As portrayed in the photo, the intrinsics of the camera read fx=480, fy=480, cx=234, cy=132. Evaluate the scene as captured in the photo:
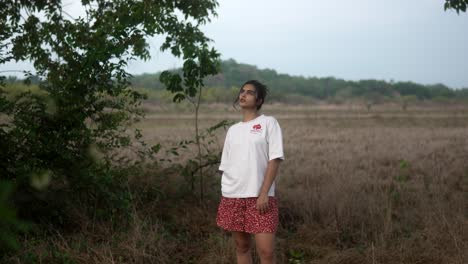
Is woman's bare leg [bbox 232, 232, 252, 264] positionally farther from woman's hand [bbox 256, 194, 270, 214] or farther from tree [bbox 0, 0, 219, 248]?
tree [bbox 0, 0, 219, 248]

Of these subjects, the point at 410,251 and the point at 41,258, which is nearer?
the point at 41,258

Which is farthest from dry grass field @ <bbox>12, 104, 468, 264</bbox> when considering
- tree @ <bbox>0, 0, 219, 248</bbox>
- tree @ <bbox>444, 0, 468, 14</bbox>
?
tree @ <bbox>444, 0, 468, 14</bbox>

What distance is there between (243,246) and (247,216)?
32 cm

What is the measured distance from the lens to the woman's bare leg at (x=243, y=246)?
11.6 ft

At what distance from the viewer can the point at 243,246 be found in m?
3.56

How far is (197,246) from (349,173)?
18.2ft

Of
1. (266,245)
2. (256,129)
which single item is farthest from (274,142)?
(266,245)

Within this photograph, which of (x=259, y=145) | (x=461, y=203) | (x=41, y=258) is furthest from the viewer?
(x=461, y=203)

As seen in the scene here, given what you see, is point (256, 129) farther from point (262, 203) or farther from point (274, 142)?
point (262, 203)

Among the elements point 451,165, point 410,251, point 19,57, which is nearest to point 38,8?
point 19,57

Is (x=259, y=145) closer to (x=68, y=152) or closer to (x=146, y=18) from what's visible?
(x=68, y=152)

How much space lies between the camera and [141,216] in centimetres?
526

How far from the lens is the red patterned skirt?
3.32m

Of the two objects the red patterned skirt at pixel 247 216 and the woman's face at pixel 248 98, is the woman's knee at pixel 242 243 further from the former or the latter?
the woman's face at pixel 248 98
